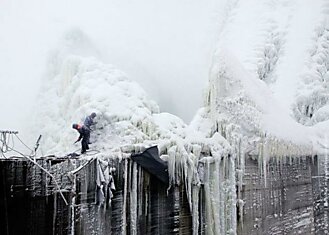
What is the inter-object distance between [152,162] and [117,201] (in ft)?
2.22

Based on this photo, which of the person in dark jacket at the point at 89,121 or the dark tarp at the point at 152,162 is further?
the person in dark jacket at the point at 89,121

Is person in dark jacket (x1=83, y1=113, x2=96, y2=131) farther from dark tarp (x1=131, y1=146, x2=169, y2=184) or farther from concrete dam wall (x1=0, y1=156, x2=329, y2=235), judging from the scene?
concrete dam wall (x1=0, y1=156, x2=329, y2=235)

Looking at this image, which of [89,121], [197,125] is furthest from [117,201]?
[197,125]

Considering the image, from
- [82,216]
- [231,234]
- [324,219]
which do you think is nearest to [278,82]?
[324,219]

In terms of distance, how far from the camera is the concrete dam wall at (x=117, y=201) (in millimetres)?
4465

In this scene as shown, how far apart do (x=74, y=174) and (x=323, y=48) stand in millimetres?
12380

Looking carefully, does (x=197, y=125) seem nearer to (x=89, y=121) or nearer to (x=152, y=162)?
(x=89, y=121)

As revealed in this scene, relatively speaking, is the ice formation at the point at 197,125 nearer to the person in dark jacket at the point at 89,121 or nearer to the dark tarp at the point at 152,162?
the dark tarp at the point at 152,162

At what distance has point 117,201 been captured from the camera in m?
5.07

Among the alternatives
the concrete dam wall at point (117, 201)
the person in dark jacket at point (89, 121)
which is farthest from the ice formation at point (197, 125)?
the person in dark jacket at point (89, 121)

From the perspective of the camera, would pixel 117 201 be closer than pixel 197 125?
Yes

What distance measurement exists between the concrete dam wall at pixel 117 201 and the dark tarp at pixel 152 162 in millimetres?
73

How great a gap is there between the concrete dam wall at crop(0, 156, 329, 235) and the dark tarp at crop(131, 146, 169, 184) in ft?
0.24

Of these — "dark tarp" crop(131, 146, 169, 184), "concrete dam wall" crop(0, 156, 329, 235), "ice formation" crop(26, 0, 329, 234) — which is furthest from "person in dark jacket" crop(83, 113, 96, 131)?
"concrete dam wall" crop(0, 156, 329, 235)
